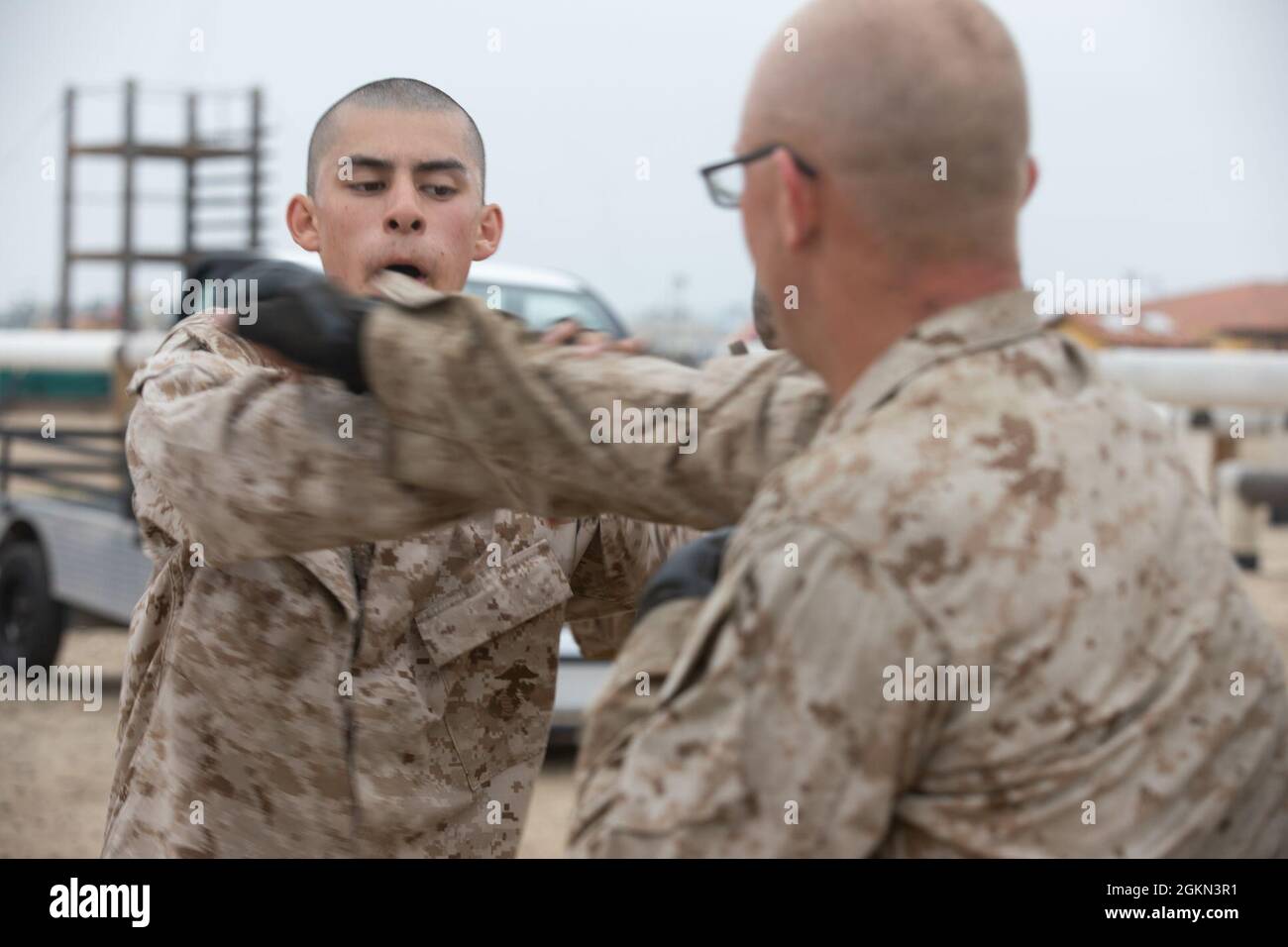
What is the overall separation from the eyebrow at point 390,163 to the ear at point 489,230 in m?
0.21

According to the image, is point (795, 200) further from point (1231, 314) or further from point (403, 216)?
point (1231, 314)

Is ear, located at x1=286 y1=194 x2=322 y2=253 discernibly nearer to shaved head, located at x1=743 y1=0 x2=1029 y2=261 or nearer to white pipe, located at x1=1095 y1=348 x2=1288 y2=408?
shaved head, located at x1=743 y1=0 x2=1029 y2=261

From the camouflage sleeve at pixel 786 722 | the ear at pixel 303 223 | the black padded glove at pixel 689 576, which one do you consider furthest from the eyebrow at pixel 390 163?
the camouflage sleeve at pixel 786 722

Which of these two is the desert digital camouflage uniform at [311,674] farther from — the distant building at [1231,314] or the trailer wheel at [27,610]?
the distant building at [1231,314]

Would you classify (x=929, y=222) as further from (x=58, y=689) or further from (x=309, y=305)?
(x=58, y=689)

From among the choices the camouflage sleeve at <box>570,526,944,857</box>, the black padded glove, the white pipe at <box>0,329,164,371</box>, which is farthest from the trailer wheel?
the camouflage sleeve at <box>570,526,944,857</box>

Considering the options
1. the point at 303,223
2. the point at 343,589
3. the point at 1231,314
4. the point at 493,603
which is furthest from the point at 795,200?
the point at 1231,314

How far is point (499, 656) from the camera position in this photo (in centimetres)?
266

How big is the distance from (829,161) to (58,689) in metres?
9.37

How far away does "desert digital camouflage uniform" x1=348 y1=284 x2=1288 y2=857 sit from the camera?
143 centimetres
